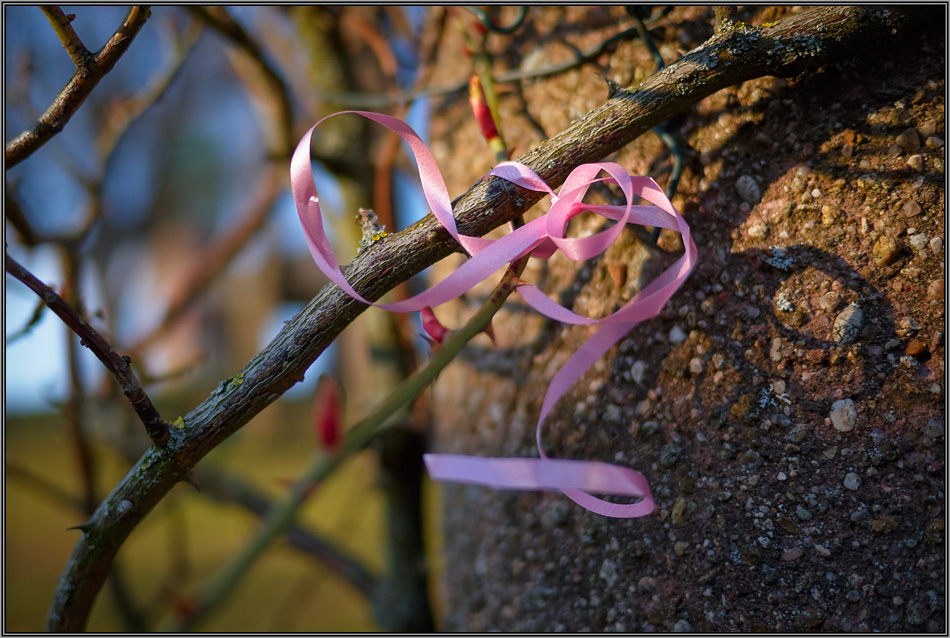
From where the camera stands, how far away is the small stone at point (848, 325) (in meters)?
0.34

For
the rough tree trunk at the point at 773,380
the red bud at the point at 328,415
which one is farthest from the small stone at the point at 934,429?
the red bud at the point at 328,415

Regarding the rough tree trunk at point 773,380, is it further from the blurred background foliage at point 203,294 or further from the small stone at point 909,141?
the blurred background foliage at point 203,294

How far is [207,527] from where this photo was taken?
1693mm

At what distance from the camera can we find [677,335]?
393 mm

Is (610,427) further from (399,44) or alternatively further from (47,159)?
(47,159)

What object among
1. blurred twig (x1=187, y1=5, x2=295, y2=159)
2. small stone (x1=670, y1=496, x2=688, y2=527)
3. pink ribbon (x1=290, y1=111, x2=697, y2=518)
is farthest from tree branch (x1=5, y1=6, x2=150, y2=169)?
small stone (x1=670, y1=496, x2=688, y2=527)

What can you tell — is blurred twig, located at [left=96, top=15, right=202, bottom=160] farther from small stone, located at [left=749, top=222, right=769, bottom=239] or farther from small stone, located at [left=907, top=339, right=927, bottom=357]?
small stone, located at [left=907, top=339, right=927, bottom=357]

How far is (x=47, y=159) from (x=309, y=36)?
1.93 ft

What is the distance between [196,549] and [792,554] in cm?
157

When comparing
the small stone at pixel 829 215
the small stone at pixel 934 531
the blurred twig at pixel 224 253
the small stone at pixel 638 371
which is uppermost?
the blurred twig at pixel 224 253

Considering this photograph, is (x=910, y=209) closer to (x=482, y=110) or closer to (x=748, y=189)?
(x=748, y=189)

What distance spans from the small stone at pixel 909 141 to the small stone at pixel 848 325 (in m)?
0.10

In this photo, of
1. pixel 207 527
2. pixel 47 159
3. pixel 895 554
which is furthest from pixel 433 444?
pixel 207 527

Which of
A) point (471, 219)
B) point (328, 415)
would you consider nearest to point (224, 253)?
point (328, 415)
